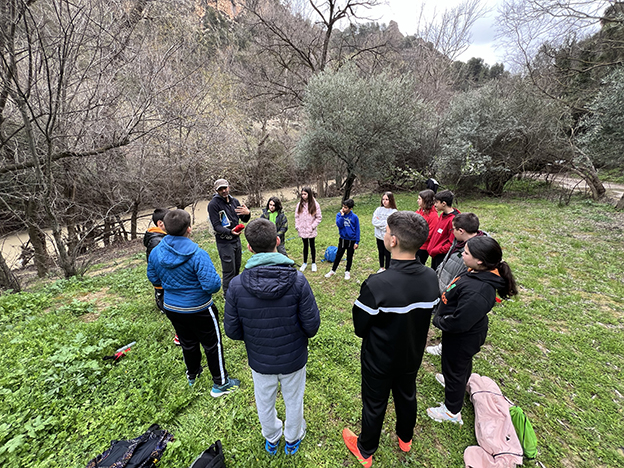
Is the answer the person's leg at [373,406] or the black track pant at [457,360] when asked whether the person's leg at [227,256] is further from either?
the black track pant at [457,360]

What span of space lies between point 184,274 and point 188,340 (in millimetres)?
786

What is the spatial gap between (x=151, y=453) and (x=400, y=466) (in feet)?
6.67

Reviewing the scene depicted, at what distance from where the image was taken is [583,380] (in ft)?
9.77

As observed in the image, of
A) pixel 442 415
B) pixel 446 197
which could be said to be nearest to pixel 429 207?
pixel 446 197

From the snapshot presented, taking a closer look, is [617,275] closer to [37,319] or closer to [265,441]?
[265,441]

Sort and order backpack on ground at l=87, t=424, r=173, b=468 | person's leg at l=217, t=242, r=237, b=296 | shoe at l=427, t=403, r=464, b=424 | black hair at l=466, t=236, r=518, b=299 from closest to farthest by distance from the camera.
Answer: backpack on ground at l=87, t=424, r=173, b=468 → black hair at l=466, t=236, r=518, b=299 → shoe at l=427, t=403, r=464, b=424 → person's leg at l=217, t=242, r=237, b=296

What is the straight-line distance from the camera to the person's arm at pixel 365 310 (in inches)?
65.1

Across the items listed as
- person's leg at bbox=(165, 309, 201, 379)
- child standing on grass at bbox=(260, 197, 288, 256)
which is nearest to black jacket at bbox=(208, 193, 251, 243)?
child standing on grass at bbox=(260, 197, 288, 256)

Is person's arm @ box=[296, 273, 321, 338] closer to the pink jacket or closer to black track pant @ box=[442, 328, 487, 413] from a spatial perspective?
black track pant @ box=[442, 328, 487, 413]

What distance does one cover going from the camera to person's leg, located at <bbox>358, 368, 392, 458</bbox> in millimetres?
1842

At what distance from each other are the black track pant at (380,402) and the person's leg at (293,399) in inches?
20.0

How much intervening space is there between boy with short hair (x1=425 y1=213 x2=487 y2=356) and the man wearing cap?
311cm

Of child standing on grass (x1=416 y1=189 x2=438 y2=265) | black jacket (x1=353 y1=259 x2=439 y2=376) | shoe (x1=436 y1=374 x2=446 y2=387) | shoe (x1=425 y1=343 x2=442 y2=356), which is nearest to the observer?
black jacket (x1=353 y1=259 x2=439 y2=376)

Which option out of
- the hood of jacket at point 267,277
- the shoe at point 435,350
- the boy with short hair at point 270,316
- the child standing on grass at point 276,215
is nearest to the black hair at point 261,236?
the boy with short hair at point 270,316
